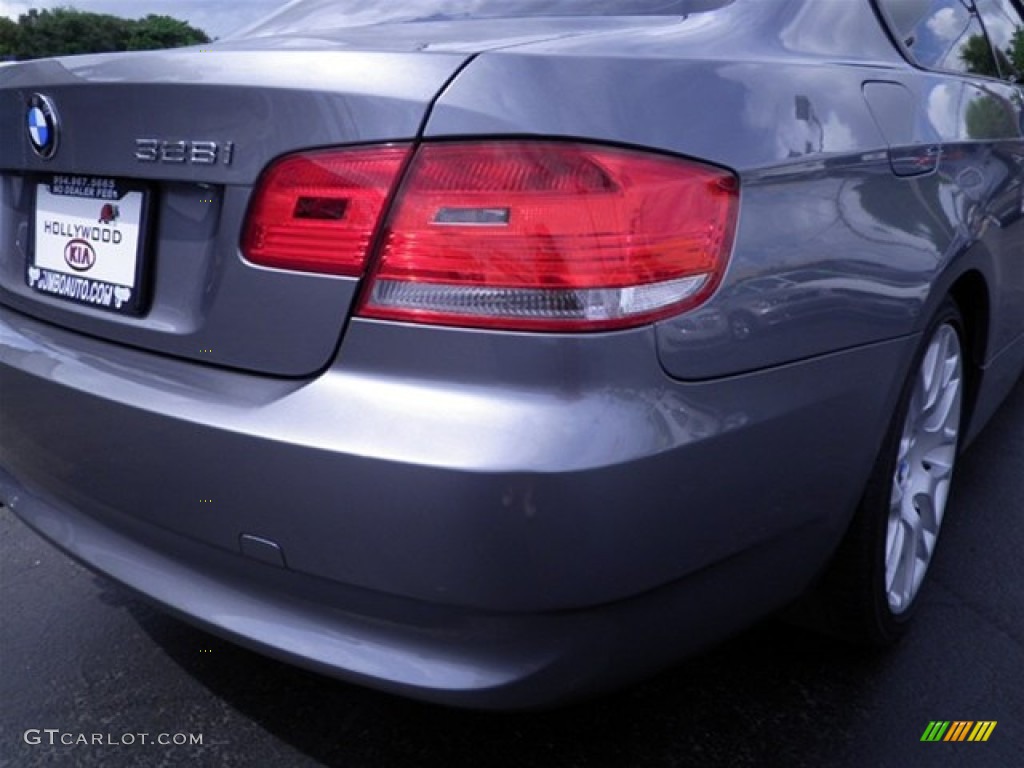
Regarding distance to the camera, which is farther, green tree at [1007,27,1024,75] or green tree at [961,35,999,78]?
green tree at [1007,27,1024,75]

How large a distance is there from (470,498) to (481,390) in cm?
15

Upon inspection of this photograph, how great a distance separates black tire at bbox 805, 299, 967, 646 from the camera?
6.50ft

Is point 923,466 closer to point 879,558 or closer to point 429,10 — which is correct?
point 879,558

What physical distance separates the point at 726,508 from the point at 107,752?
133 cm

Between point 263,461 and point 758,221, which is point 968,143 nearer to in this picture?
point 758,221

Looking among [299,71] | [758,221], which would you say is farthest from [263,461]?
[758,221]

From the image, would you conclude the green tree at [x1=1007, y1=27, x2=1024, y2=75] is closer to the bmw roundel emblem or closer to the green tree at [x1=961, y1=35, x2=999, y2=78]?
the green tree at [x1=961, y1=35, x2=999, y2=78]

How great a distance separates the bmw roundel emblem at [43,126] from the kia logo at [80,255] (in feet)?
0.54

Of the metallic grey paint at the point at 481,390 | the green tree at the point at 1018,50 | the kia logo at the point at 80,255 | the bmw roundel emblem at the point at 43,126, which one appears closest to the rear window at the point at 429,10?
the metallic grey paint at the point at 481,390

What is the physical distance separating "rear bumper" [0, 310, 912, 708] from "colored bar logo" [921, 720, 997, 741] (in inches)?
20.2

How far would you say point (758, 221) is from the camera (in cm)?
155

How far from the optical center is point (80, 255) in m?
1.89

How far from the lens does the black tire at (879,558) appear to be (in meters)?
1.98

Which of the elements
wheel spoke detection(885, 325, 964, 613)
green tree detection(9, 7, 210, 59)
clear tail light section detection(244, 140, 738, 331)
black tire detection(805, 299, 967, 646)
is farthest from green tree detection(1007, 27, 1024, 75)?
green tree detection(9, 7, 210, 59)
